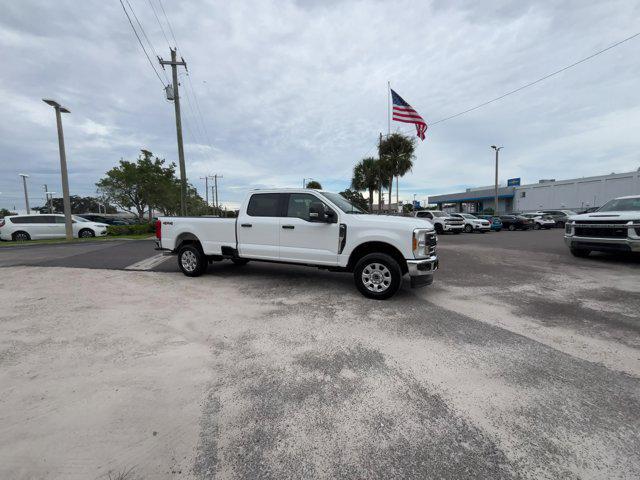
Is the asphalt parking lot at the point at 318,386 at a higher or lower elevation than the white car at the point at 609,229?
lower

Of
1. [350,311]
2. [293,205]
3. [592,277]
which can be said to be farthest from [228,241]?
[592,277]

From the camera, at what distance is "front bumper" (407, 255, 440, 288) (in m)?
4.92

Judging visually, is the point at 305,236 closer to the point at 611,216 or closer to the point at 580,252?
the point at 611,216

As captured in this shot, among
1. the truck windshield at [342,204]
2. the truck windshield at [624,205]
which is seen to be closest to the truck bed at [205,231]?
the truck windshield at [342,204]

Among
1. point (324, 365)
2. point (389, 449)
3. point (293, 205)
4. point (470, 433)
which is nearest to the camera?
point (389, 449)

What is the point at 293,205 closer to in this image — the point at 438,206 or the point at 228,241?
the point at 228,241

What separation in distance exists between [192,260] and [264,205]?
7.48 feet

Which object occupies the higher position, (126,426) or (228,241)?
(228,241)

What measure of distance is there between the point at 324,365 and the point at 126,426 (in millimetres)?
1670

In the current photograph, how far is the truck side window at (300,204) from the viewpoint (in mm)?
5785

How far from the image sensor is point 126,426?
215cm

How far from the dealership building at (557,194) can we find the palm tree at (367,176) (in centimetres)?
2386

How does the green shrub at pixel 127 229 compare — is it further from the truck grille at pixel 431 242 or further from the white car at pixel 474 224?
the white car at pixel 474 224

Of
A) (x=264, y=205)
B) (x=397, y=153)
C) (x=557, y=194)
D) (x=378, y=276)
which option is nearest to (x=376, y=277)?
(x=378, y=276)
